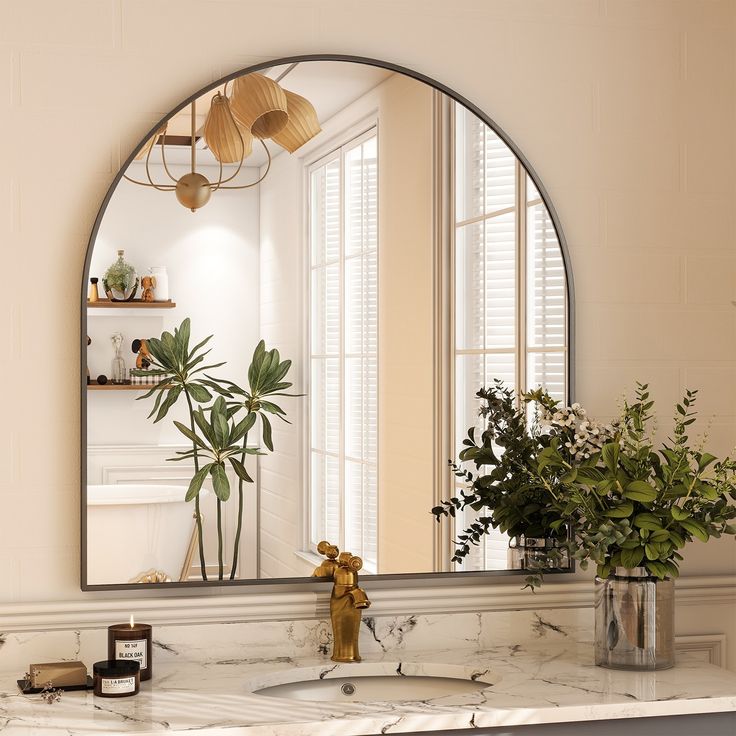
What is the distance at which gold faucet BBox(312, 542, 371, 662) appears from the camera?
191cm

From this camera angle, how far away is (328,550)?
1955mm

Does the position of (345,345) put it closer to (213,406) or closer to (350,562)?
(213,406)

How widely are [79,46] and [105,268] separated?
1.37ft

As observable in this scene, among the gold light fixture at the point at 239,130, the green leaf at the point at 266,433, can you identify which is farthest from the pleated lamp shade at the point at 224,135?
the green leaf at the point at 266,433

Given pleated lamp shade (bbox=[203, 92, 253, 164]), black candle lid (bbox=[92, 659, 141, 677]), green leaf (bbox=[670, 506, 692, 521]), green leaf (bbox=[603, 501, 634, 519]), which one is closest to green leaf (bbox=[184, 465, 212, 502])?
black candle lid (bbox=[92, 659, 141, 677])

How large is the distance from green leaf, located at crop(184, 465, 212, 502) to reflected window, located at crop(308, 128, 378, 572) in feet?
0.67

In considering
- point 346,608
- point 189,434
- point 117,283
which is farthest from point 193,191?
point 346,608

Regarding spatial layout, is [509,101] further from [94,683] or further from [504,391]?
[94,683]

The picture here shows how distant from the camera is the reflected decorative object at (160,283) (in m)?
1.91

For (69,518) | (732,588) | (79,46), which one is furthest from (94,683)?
(732,588)

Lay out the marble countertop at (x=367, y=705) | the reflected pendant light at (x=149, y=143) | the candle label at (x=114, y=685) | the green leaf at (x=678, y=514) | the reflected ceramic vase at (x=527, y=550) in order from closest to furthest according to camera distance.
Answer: the marble countertop at (x=367, y=705), the candle label at (x=114, y=685), the green leaf at (x=678, y=514), the reflected pendant light at (x=149, y=143), the reflected ceramic vase at (x=527, y=550)

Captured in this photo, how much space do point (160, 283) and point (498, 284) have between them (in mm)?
664

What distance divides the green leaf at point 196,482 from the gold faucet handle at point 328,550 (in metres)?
0.25

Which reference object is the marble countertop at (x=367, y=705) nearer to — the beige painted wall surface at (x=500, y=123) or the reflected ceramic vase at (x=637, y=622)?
the reflected ceramic vase at (x=637, y=622)
